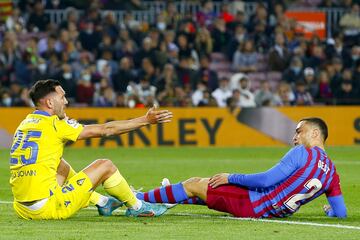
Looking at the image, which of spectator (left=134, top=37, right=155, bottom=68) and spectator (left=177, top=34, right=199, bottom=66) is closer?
spectator (left=134, top=37, right=155, bottom=68)

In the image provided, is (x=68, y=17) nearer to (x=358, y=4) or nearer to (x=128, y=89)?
(x=128, y=89)

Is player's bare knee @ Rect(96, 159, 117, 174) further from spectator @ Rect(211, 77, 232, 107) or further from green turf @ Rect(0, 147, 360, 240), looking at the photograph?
spectator @ Rect(211, 77, 232, 107)

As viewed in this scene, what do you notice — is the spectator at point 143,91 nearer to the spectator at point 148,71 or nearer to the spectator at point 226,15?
the spectator at point 148,71

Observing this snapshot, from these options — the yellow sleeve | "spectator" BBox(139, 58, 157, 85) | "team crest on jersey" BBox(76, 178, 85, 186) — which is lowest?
"spectator" BBox(139, 58, 157, 85)

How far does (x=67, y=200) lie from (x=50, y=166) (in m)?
0.37

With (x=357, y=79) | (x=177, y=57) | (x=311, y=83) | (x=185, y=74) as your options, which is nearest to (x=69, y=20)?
(x=177, y=57)

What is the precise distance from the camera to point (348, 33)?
1276 inches

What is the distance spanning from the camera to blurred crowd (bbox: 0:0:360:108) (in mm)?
27750

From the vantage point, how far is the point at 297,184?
37.2ft

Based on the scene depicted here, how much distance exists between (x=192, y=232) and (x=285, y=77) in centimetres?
1975

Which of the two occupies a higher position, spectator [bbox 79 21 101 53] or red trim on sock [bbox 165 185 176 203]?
red trim on sock [bbox 165 185 176 203]

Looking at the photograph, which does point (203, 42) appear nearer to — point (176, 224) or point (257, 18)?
point (257, 18)

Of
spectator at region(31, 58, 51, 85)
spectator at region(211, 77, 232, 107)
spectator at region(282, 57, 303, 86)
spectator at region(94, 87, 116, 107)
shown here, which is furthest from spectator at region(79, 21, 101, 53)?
spectator at region(282, 57, 303, 86)

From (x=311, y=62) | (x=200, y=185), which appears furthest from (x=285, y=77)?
(x=200, y=185)
